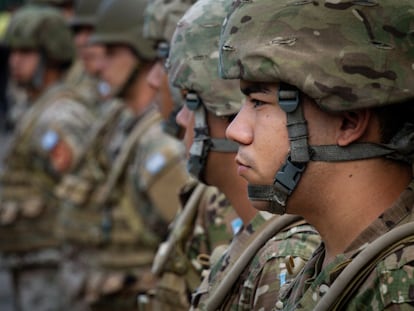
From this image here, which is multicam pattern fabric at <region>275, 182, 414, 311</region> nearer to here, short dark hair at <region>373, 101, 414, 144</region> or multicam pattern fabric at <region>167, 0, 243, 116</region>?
short dark hair at <region>373, 101, 414, 144</region>

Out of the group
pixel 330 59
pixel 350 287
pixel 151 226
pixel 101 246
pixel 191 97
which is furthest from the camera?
pixel 101 246

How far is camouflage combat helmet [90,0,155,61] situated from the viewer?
30.5 feet

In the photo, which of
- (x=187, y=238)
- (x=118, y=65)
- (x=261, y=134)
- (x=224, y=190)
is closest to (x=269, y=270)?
(x=261, y=134)

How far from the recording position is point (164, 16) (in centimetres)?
673

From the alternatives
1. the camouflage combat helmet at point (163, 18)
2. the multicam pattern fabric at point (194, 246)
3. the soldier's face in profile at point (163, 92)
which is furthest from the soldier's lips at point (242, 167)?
the camouflage combat helmet at point (163, 18)

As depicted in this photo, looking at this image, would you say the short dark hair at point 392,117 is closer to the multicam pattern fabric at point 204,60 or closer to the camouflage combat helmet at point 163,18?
the multicam pattern fabric at point 204,60

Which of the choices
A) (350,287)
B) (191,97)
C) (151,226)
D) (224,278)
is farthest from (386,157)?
(151,226)

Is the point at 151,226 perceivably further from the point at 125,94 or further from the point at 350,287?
the point at 350,287

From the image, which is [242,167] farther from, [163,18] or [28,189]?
[28,189]

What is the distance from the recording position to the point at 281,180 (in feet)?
11.3

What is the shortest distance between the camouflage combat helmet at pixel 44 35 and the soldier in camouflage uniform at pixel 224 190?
7.57m

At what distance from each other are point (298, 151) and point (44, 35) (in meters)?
9.59

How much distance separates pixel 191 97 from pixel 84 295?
184 inches

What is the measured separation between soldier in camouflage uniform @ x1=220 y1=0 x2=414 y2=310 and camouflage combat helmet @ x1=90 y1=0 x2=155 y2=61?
5776 millimetres
